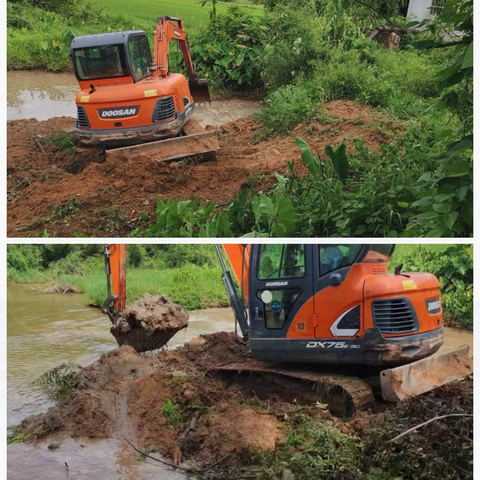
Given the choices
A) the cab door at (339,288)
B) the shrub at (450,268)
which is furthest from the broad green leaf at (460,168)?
the cab door at (339,288)

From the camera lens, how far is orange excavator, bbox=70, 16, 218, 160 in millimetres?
8062

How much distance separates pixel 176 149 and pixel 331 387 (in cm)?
411

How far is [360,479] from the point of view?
4133mm

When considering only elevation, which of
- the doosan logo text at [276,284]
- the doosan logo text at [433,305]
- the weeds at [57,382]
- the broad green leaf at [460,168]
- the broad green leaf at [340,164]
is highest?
the broad green leaf at [460,168]

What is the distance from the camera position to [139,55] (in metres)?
8.61

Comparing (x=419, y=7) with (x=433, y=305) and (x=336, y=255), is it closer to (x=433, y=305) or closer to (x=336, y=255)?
(x=433, y=305)

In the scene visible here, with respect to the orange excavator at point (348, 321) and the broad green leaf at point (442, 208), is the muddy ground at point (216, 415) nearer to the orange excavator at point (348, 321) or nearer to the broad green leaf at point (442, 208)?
the orange excavator at point (348, 321)

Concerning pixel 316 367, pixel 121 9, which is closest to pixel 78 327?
pixel 316 367

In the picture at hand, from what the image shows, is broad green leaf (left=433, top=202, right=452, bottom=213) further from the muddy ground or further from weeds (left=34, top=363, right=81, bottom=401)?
weeds (left=34, top=363, right=81, bottom=401)

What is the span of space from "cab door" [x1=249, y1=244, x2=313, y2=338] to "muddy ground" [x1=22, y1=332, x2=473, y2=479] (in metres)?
0.70

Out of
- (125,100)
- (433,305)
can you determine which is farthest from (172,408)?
(125,100)

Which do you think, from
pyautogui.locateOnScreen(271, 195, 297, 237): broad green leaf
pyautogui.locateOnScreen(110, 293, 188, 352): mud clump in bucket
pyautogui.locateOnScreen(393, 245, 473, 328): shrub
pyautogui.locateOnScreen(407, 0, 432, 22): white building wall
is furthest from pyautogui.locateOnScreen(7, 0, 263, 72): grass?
pyautogui.locateOnScreen(271, 195, 297, 237): broad green leaf

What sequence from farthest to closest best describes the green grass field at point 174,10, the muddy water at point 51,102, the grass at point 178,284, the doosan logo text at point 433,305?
the green grass field at point 174,10, the muddy water at point 51,102, the grass at point 178,284, the doosan logo text at point 433,305

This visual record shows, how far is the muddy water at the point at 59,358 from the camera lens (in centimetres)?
505
